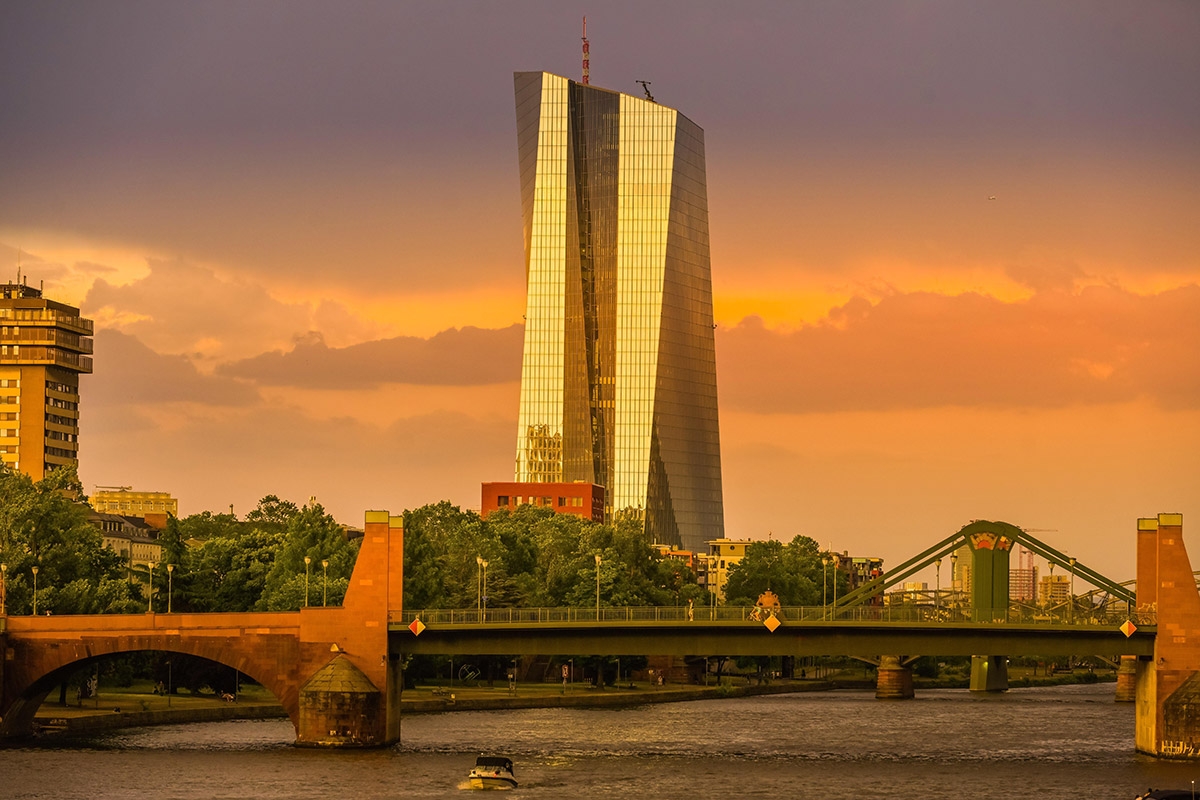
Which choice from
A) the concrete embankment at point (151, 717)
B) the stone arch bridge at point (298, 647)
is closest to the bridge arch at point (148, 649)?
the stone arch bridge at point (298, 647)

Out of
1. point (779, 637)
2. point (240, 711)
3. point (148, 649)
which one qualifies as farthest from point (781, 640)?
point (240, 711)

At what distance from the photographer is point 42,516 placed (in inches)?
6983

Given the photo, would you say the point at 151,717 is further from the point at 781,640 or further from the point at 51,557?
the point at 781,640

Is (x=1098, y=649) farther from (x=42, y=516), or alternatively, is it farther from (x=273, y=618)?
(x=42, y=516)

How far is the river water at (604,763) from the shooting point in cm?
11912

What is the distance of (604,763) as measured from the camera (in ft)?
442

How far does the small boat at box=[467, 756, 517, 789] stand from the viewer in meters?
120

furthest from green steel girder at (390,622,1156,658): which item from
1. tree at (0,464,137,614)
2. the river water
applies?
tree at (0,464,137,614)

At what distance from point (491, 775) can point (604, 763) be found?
51.7ft

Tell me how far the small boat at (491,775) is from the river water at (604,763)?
1.06 m

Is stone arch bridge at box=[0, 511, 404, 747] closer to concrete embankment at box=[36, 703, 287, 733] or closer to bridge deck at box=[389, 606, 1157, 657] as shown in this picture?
bridge deck at box=[389, 606, 1157, 657]

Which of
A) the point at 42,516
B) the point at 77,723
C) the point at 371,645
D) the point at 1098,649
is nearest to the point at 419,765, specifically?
the point at 371,645

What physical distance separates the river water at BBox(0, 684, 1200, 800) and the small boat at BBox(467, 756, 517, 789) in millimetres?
1056

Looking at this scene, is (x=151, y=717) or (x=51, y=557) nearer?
(x=151, y=717)
